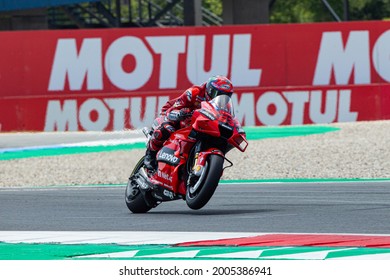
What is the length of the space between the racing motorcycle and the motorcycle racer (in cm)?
9

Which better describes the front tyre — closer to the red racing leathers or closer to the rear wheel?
the red racing leathers

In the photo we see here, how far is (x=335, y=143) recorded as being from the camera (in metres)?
21.2

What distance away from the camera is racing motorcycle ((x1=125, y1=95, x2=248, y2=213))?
11039 mm

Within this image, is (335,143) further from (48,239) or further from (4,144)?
(48,239)

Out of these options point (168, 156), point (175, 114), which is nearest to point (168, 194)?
point (168, 156)

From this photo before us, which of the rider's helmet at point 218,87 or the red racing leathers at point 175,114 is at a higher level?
the rider's helmet at point 218,87

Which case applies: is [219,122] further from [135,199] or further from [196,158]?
[135,199]

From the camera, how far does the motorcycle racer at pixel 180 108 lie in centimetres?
1134

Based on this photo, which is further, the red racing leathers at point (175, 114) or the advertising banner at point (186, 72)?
the advertising banner at point (186, 72)

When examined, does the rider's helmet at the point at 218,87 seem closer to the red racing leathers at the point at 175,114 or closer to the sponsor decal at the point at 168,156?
the red racing leathers at the point at 175,114

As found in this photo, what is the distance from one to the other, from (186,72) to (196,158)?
14724 millimetres

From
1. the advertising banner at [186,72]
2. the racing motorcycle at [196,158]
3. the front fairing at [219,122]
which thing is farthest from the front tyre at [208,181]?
the advertising banner at [186,72]

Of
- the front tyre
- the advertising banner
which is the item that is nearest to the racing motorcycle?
the front tyre
